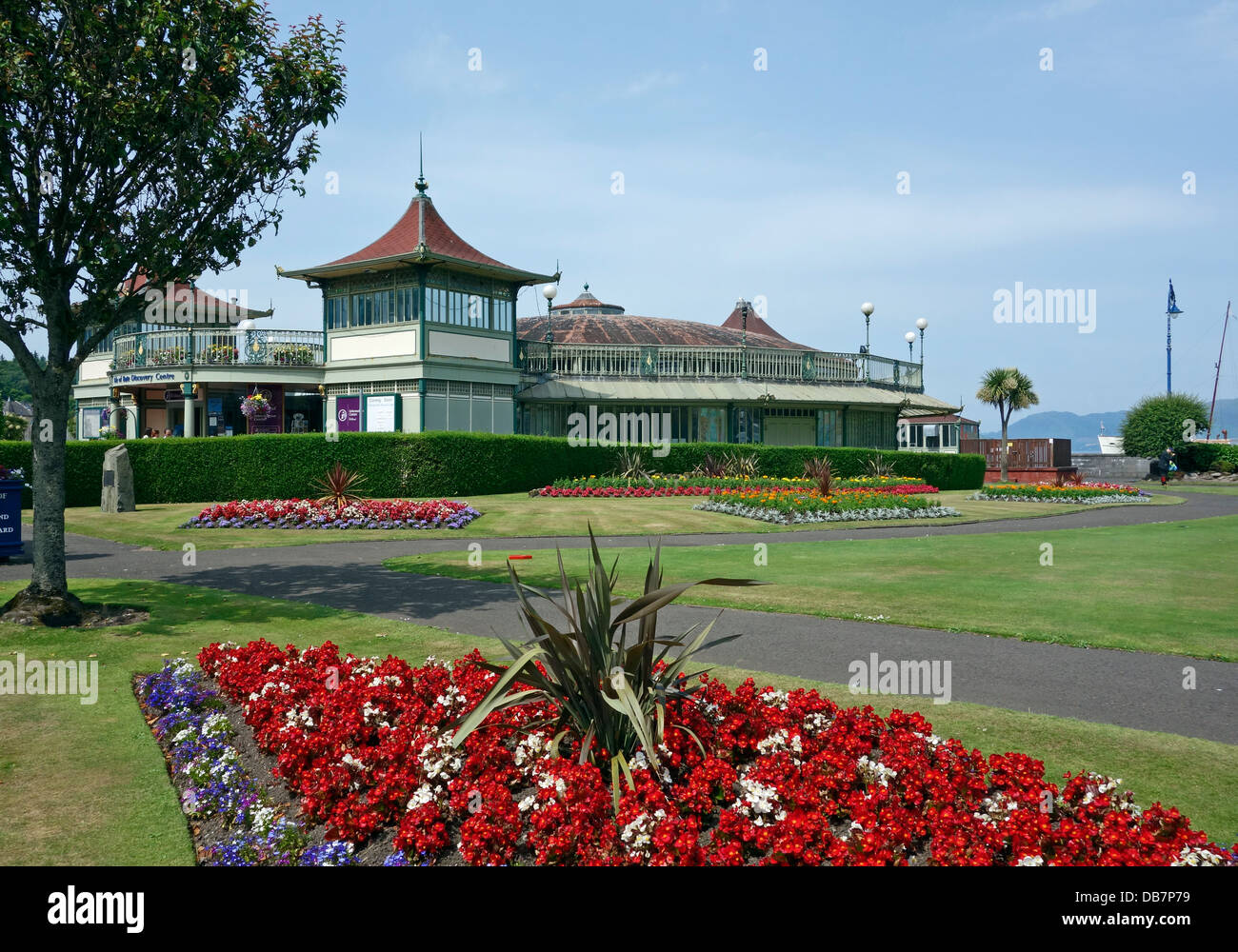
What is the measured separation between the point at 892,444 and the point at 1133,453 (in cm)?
2666

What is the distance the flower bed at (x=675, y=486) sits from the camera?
28406 millimetres

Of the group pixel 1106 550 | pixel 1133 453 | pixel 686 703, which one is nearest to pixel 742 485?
pixel 1106 550

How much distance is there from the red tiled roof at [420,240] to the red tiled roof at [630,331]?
10796 millimetres

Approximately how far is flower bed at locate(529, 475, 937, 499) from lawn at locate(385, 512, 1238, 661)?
9.47 m

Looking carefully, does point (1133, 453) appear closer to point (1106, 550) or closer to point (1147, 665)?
point (1106, 550)

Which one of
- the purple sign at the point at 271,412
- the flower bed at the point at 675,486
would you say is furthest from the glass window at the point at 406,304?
the flower bed at the point at 675,486

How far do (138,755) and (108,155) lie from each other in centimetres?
725

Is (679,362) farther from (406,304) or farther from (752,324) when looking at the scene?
(752,324)

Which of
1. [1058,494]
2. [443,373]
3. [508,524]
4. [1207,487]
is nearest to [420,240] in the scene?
[443,373]

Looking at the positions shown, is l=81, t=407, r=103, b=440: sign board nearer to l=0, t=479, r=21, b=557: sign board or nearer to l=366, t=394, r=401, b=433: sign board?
l=366, t=394, r=401, b=433: sign board

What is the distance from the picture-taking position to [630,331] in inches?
1964

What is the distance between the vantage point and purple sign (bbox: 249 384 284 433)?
117ft

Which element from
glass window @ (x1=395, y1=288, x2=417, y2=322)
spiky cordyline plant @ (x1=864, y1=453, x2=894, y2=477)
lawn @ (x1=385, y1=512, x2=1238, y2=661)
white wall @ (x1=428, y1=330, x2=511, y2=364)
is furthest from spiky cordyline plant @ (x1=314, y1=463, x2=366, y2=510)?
spiky cordyline plant @ (x1=864, y1=453, x2=894, y2=477)
